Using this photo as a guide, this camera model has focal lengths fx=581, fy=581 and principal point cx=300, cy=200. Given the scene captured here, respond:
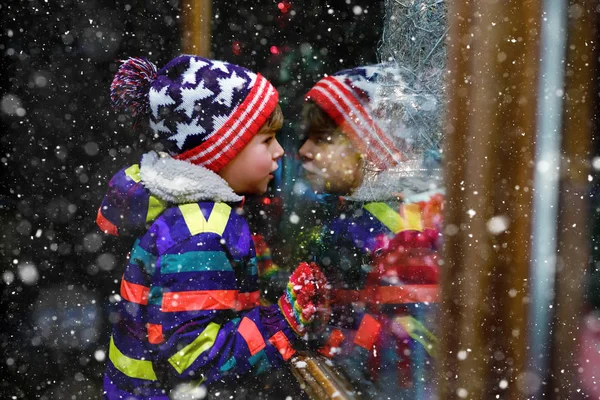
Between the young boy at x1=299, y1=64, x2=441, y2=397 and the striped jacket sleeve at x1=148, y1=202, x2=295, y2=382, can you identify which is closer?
the young boy at x1=299, y1=64, x2=441, y2=397

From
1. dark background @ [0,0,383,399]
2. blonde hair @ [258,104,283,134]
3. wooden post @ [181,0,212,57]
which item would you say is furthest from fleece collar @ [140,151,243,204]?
wooden post @ [181,0,212,57]

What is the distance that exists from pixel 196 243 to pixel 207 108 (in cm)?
24

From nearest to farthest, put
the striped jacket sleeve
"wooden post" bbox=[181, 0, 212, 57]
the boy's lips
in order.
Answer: the striped jacket sleeve
the boy's lips
"wooden post" bbox=[181, 0, 212, 57]

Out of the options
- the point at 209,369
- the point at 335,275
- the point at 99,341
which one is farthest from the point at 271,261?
the point at 99,341

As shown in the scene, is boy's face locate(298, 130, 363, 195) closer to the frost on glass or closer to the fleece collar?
the frost on glass

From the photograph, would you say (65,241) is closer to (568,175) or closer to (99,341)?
(99,341)

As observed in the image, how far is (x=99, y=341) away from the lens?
5.49 feet

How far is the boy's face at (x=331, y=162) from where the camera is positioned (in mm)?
1118

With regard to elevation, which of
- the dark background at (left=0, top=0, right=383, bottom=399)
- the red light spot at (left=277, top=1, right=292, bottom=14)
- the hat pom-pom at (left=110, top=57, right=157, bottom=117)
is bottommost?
the dark background at (left=0, top=0, right=383, bottom=399)

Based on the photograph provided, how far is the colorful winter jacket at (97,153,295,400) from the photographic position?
0.96 metres

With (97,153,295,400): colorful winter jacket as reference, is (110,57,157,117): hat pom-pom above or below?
above

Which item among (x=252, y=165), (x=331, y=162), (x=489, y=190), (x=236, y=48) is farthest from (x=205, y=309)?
(x=236, y=48)

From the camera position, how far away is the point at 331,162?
1186 millimetres

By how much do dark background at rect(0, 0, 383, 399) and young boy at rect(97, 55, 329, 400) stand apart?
354mm
